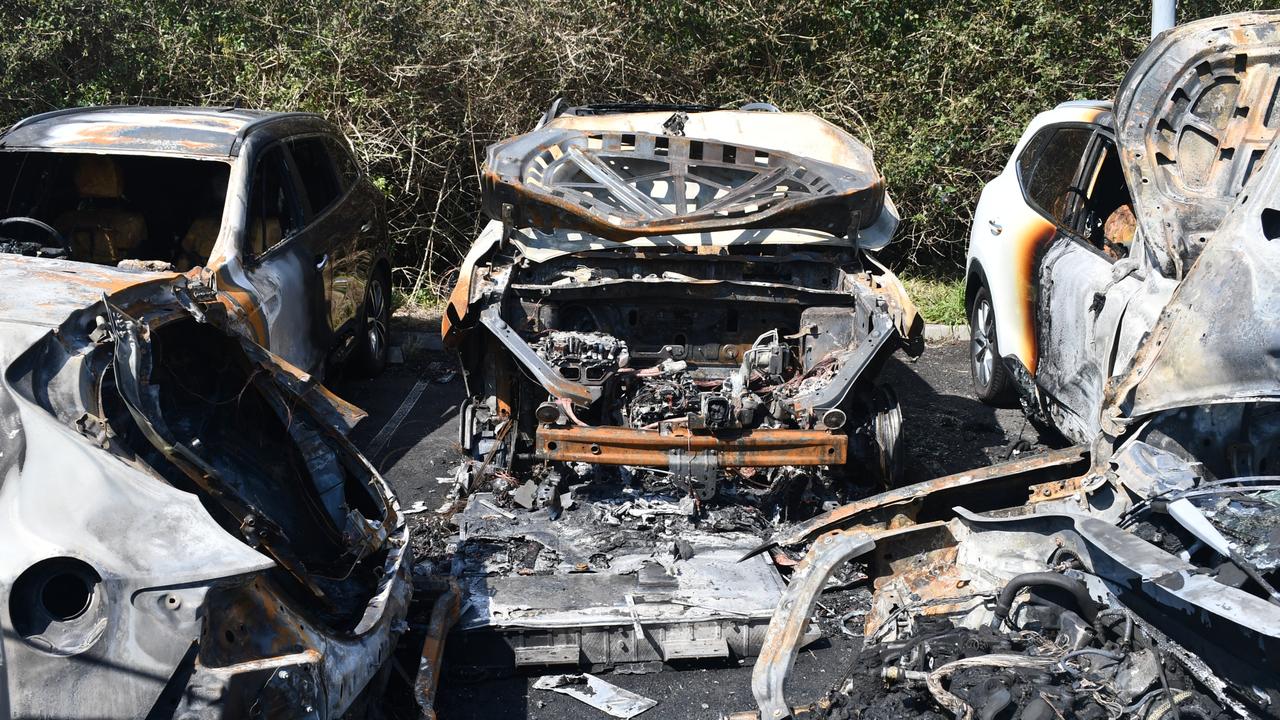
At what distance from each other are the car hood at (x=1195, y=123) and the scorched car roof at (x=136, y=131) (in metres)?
4.55

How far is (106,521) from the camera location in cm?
271

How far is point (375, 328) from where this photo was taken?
25.0 feet

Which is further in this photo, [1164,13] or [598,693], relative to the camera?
[1164,13]

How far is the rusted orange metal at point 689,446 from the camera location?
491cm

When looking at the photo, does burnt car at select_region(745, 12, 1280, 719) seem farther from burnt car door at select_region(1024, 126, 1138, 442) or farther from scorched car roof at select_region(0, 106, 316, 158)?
scorched car roof at select_region(0, 106, 316, 158)

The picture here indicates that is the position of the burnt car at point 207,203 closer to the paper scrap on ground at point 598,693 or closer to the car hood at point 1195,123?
the paper scrap on ground at point 598,693

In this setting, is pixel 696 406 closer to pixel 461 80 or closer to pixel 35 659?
pixel 35 659

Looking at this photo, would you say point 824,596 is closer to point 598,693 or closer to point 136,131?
point 598,693

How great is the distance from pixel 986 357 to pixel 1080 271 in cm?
187

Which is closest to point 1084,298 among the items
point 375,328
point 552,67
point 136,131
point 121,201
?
point 375,328

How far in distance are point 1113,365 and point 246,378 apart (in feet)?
11.9

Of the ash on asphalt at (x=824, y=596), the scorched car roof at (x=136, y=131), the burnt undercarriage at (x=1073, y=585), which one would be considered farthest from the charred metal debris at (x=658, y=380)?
the scorched car roof at (x=136, y=131)

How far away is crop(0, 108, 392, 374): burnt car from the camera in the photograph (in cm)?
575

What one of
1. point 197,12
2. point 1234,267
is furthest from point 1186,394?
point 197,12
